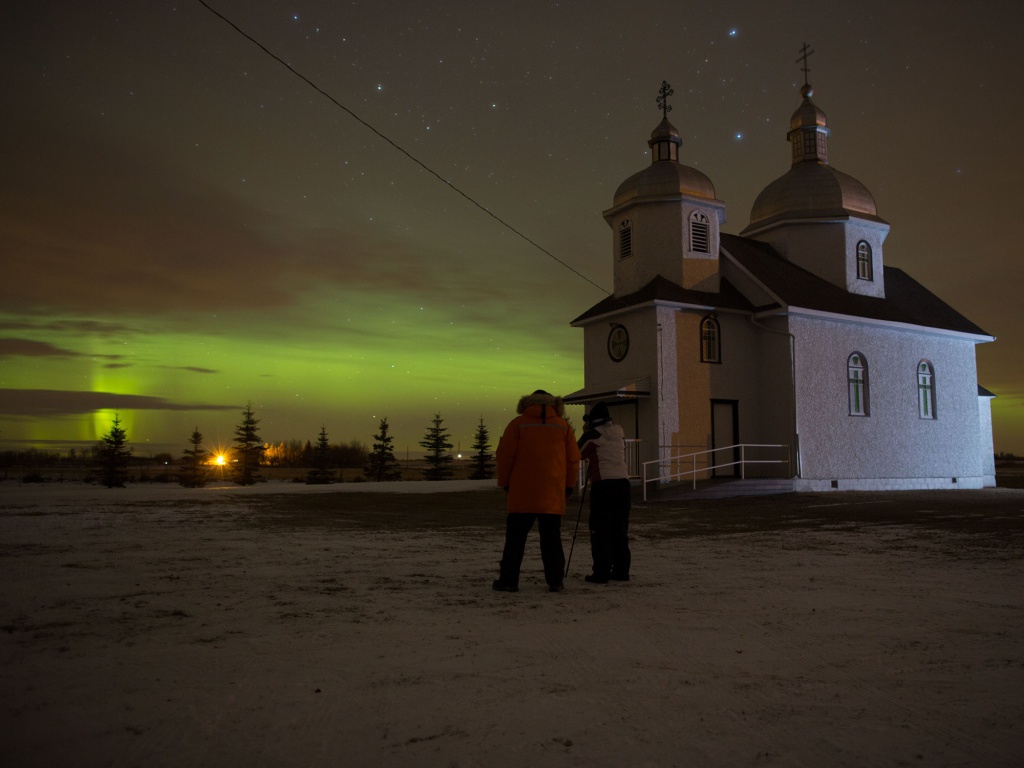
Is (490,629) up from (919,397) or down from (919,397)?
down

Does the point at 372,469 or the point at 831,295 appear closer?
the point at 831,295

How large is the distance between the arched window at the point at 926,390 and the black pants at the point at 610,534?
79.4 feet

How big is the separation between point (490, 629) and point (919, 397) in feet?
88.2

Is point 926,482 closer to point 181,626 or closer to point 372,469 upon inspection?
point 181,626

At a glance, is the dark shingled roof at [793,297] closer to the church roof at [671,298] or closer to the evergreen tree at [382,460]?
the church roof at [671,298]

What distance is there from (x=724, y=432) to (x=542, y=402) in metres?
18.6

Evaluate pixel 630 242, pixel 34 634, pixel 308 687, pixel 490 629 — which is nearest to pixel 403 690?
pixel 308 687

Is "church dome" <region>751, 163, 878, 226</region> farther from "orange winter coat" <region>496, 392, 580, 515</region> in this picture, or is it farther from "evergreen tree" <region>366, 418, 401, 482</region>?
"evergreen tree" <region>366, 418, 401, 482</region>

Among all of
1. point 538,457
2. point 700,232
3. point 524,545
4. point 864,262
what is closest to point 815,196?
point 864,262

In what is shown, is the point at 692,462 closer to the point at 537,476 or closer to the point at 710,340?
the point at 710,340

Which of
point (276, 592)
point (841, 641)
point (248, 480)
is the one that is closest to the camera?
point (841, 641)

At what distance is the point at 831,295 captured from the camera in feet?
88.9

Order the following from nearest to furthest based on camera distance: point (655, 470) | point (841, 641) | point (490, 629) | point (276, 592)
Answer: point (841, 641) → point (490, 629) → point (276, 592) → point (655, 470)

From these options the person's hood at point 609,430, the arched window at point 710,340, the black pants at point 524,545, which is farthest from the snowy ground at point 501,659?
the arched window at point 710,340
